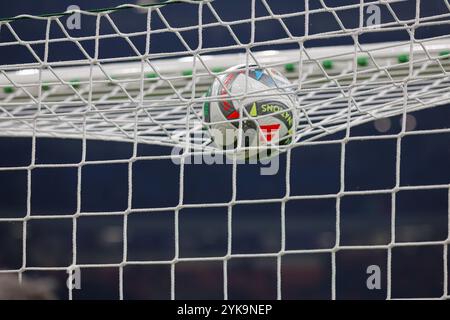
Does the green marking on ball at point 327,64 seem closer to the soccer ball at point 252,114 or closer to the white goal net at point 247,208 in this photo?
the soccer ball at point 252,114

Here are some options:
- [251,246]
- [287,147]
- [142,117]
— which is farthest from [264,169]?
[287,147]

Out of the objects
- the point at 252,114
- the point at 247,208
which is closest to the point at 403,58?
the point at 252,114

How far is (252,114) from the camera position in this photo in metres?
1.75

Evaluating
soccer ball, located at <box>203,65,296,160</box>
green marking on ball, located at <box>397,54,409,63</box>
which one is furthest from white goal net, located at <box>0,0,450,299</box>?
soccer ball, located at <box>203,65,296,160</box>

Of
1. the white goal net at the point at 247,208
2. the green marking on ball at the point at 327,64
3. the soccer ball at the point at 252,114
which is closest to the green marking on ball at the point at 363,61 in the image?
the green marking on ball at the point at 327,64

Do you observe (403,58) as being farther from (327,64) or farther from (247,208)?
(247,208)

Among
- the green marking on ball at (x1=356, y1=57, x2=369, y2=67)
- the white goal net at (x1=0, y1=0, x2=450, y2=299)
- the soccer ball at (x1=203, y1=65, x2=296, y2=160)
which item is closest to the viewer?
the soccer ball at (x1=203, y1=65, x2=296, y2=160)

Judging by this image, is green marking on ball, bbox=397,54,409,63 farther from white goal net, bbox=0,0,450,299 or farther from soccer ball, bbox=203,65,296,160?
white goal net, bbox=0,0,450,299

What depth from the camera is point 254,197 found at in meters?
3.89

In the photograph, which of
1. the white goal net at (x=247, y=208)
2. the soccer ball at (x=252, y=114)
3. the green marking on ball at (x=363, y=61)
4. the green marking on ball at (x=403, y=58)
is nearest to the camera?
the soccer ball at (x=252, y=114)

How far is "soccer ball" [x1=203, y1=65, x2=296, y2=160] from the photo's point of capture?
5.62 feet

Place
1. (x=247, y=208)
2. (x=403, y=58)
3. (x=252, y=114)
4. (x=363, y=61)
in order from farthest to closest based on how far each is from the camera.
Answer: (x=247, y=208) → (x=363, y=61) → (x=403, y=58) → (x=252, y=114)

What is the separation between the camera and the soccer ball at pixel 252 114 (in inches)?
67.4

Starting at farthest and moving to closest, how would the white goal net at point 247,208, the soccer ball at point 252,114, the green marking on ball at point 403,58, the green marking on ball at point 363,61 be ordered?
the white goal net at point 247,208 < the green marking on ball at point 363,61 < the green marking on ball at point 403,58 < the soccer ball at point 252,114
